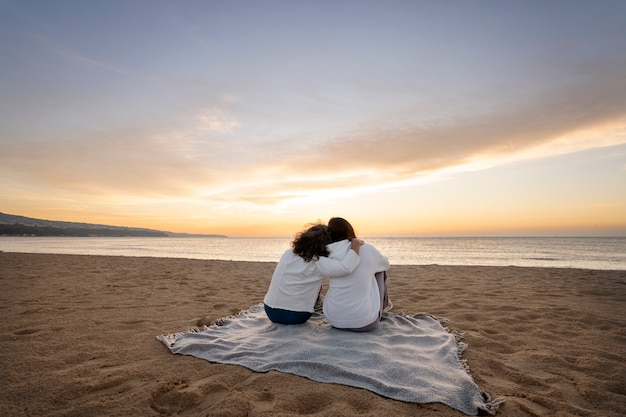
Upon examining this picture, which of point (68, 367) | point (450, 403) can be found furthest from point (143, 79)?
point (450, 403)

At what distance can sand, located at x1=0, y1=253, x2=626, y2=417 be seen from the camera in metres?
2.41

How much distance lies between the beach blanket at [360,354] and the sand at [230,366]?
0.41 feet

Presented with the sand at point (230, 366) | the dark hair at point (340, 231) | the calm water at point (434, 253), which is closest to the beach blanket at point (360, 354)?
the sand at point (230, 366)

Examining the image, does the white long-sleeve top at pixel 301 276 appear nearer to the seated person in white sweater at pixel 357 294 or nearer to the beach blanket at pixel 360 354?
the seated person in white sweater at pixel 357 294

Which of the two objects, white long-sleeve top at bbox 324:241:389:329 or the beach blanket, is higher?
white long-sleeve top at bbox 324:241:389:329

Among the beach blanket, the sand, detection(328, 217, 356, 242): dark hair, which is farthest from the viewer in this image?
detection(328, 217, 356, 242): dark hair

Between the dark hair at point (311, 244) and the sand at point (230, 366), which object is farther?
the dark hair at point (311, 244)

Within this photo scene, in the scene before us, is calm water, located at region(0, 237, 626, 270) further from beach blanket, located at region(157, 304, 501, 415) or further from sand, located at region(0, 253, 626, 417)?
beach blanket, located at region(157, 304, 501, 415)

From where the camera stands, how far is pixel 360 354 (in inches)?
127

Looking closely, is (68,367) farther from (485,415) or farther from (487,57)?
(487,57)

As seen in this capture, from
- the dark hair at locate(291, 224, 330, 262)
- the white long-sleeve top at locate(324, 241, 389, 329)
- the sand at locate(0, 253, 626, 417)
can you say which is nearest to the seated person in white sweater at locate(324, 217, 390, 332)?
the white long-sleeve top at locate(324, 241, 389, 329)

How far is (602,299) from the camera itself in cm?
634

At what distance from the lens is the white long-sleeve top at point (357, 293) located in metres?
3.76

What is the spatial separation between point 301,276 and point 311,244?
45 centimetres
